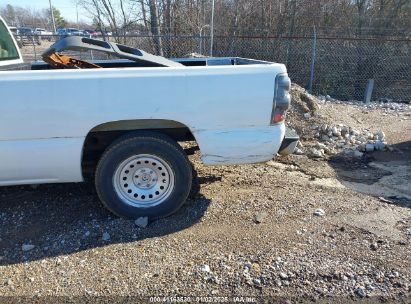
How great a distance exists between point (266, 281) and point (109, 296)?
1.22m

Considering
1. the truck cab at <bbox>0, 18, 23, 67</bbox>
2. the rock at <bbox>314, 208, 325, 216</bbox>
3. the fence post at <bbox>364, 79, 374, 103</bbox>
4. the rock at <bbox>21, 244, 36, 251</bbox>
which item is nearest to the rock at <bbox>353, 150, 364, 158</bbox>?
the rock at <bbox>314, 208, 325, 216</bbox>

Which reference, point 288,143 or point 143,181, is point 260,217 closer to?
point 288,143

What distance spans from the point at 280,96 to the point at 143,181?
1591 mm

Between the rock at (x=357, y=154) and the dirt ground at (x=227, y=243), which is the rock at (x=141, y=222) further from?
the rock at (x=357, y=154)

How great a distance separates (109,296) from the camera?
277cm

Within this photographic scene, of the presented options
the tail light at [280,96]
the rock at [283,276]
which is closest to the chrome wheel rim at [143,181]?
the tail light at [280,96]

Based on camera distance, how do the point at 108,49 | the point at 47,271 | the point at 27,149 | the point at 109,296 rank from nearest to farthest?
1. the point at 109,296
2. the point at 47,271
3. the point at 27,149
4. the point at 108,49

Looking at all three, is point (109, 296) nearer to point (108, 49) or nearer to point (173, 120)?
point (173, 120)

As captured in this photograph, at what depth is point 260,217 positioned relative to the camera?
12.6 feet

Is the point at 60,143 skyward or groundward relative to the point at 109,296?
skyward

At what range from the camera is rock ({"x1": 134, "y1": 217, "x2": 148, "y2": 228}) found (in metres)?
3.65

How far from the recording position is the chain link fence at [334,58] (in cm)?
1152

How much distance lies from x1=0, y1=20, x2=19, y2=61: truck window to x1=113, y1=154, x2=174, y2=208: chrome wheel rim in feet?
8.32

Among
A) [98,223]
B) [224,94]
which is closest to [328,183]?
[224,94]
